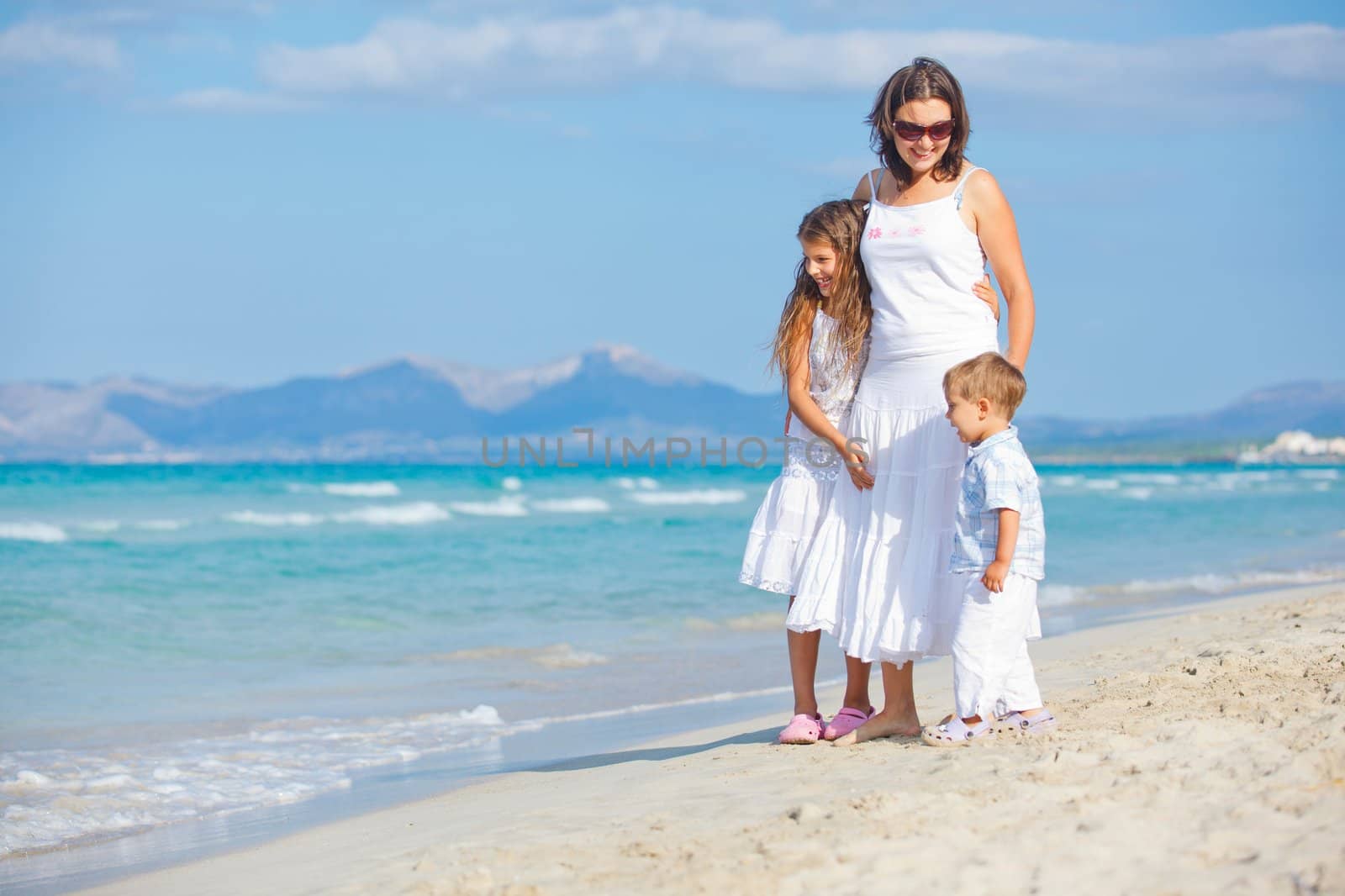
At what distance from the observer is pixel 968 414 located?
3695mm

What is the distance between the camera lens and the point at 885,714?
4184mm

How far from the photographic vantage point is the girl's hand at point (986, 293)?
389cm

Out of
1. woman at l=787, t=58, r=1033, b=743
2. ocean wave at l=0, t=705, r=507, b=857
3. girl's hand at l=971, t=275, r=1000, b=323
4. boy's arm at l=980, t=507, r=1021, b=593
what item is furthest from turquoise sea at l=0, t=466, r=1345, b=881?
girl's hand at l=971, t=275, r=1000, b=323

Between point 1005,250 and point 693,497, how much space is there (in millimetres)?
28383

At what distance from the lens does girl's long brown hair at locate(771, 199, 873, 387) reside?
4.01 metres

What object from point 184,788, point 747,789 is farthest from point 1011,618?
point 184,788

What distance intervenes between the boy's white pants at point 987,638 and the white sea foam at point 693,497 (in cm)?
2570

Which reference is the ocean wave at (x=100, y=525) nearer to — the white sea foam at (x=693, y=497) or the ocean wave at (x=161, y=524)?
the ocean wave at (x=161, y=524)

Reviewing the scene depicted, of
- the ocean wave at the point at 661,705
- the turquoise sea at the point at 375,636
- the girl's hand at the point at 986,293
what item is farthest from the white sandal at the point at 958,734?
the ocean wave at the point at 661,705

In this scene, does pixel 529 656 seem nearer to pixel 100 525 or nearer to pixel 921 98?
pixel 921 98

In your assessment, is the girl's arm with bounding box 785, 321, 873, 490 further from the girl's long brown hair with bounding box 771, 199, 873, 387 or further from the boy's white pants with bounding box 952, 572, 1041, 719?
the boy's white pants with bounding box 952, 572, 1041, 719

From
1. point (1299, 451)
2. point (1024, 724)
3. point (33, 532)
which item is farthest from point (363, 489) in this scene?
point (1299, 451)

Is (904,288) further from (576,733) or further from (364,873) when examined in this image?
(576,733)

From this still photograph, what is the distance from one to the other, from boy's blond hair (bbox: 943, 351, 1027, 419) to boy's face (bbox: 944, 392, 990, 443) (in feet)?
0.04
